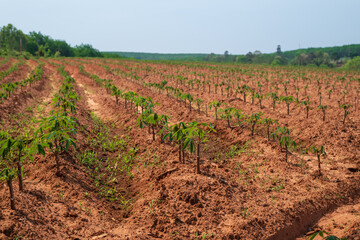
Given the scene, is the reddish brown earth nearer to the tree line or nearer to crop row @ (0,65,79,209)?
crop row @ (0,65,79,209)

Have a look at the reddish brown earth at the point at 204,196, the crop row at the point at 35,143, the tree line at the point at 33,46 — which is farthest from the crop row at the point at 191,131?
the tree line at the point at 33,46

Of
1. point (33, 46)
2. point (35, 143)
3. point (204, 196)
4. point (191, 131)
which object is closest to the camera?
point (35, 143)

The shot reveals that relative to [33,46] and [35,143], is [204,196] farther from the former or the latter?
[33,46]

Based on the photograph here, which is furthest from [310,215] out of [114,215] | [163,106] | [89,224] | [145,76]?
[145,76]

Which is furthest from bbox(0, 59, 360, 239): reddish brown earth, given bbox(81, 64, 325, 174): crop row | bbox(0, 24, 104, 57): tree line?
bbox(0, 24, 104, 57): tree line

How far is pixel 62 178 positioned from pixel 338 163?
22.2 ft

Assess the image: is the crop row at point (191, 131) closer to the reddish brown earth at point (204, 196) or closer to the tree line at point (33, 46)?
the reddish brown earth at point (204, 196)

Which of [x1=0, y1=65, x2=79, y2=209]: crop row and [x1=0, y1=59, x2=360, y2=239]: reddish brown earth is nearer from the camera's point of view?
[x1=0, y1=65, x2=79, y2=209]: crop row

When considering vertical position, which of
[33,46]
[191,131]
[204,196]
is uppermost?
[33,46]

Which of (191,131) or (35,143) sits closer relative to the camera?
(35,143)

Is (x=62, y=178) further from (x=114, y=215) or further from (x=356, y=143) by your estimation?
(x=356, y=143)

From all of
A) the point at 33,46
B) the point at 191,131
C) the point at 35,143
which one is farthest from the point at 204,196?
the point at 33,46

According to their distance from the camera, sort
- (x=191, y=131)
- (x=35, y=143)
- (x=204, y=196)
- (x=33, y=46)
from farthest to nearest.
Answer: (x=33, y=46) → (x=191, y=131) → (x=204, y=196) → (x=35, y=143)

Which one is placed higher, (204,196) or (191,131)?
(191,131)
